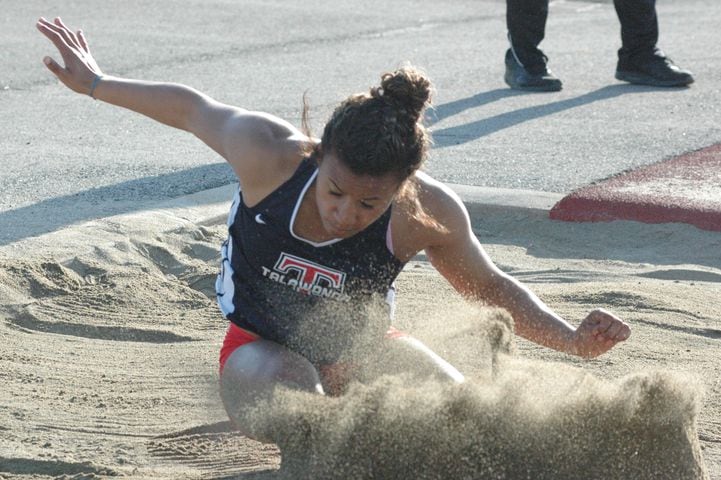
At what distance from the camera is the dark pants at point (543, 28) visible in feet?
26.8

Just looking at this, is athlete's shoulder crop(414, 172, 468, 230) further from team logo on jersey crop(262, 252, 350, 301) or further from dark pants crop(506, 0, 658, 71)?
dark pants crop(506, 0, 658, 71)

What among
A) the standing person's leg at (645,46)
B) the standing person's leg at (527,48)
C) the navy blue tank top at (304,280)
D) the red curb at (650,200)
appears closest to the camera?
the navy blue tank top at (304,280)

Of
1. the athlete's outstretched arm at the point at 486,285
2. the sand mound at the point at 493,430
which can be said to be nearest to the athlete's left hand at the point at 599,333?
the athlete's outstretched arm at the point at 486,285

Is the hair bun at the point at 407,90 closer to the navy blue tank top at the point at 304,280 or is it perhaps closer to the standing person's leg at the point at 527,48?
the navy blue tank top at the point at 304,280

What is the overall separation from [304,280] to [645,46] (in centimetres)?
562

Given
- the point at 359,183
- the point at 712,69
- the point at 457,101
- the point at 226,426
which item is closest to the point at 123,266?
the point at 226,426

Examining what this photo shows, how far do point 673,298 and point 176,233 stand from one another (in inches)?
80.7

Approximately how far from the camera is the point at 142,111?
3.64 meters

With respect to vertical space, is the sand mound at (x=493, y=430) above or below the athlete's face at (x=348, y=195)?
below

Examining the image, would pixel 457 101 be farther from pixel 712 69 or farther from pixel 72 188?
pixel 72 188

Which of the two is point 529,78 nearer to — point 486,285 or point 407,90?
point 486,285

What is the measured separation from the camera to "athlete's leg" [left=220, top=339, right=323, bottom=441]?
10.1 ft

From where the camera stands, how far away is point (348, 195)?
119 inches

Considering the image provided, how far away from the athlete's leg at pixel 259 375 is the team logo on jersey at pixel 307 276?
175mm
